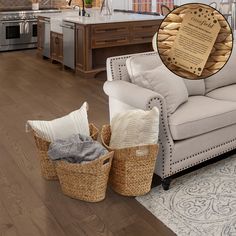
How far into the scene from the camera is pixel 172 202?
2297mm

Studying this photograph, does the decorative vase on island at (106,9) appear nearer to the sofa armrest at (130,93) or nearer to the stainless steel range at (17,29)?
the stainless steel range at (17,29)

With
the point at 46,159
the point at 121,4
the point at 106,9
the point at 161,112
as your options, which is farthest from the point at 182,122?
the point at 121,4

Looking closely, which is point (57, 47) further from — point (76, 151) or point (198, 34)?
point (198, 34)

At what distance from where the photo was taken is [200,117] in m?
2.44

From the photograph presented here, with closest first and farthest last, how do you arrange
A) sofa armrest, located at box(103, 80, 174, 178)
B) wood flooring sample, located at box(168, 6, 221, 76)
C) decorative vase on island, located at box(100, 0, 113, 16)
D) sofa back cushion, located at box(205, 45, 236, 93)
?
wood flooring sample, located at box(168, 6, 221, 76)
sofa armrest, located at box(103, 80, 174, 178)
sofa back cushion, located at box(205, 45, 236, 93)
decorative vase on island, located at box(100, 0, 113, 16)

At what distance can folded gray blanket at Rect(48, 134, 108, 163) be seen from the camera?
218 centimetres

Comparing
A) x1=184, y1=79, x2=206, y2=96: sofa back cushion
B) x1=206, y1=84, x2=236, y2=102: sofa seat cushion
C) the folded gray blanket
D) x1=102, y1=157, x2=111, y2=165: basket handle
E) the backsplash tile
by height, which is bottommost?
x1=102, y1=157, x2=111, y2=165: basket handle

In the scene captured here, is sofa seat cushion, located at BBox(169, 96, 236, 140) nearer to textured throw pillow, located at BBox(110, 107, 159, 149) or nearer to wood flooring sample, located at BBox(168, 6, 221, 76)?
textured throw pillow, located at BBox(110, 107, 159, 149)

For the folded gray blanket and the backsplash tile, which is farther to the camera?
the backsplash tile

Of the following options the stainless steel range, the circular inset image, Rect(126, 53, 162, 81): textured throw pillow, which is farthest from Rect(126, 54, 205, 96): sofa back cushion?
the stainless steel range

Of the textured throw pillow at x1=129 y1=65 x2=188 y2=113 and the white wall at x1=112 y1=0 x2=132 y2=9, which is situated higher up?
the white wall at x1=112 y1=0 x2=132 y2=9

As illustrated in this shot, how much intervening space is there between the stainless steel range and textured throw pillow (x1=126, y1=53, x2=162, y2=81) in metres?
5.50

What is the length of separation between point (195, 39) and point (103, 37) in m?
5.02

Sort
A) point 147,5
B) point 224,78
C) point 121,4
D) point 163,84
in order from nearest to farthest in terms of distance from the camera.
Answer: point 163,84
point 224,78
point 121,4
point 147,5
